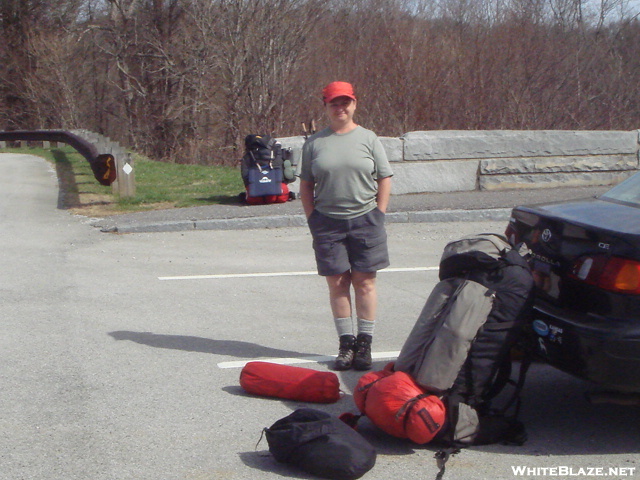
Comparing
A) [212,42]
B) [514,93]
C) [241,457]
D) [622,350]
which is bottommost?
[241,457]

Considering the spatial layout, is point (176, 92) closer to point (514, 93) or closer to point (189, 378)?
point (514, 93)

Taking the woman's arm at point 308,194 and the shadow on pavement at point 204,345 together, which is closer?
the woman's arm at point 308,194

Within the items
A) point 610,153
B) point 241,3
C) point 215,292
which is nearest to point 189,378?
point 215,292

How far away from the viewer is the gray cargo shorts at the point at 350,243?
5395 mm

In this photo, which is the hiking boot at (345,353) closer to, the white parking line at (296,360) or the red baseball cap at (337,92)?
the white parking line at (296,360)

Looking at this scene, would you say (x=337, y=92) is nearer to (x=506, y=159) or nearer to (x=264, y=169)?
(x=264, y=169)

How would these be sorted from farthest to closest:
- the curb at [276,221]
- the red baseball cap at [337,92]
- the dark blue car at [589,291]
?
1. the curb at [276,221]
2. the red baseball cap at [337,92]
3. the dark blue car at [589,291]

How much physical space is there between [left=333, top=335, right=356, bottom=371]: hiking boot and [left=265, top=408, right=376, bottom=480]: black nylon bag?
1346mm

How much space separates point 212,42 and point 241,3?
2.31m

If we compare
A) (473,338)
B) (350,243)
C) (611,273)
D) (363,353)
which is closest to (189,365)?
(363,353)

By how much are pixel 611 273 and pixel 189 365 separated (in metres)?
2.88

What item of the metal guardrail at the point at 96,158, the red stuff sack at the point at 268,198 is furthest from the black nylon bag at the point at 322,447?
the metal guardrail at the point at 96,158

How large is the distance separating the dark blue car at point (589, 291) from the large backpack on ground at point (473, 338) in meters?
0.18

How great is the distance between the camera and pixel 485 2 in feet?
78.2
